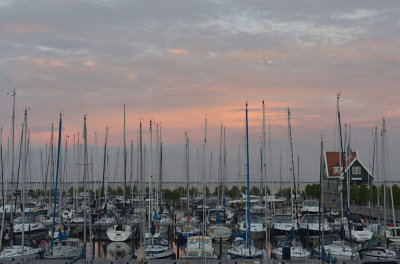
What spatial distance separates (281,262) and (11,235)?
2307 centimetres

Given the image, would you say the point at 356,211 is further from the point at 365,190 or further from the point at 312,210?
the point at 312,210

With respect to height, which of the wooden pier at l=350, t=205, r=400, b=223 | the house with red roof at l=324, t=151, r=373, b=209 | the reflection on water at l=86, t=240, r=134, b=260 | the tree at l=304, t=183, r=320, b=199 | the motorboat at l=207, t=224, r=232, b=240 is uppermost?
the house with red roof at l=324, t=151, r=373, b=209

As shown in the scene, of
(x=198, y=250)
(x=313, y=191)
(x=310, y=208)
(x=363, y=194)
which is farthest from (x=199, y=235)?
(x=313, y=191)

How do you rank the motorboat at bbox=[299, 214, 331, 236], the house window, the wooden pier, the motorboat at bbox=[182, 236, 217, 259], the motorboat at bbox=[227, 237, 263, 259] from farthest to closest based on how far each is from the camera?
the house window, the wooden pier, the motorboat at bbox=[299, 214, 331, 236], the motorboat at bbox=[227, 237, 263, 259], the motorboat at bbox=[182, 236, 217, 259]

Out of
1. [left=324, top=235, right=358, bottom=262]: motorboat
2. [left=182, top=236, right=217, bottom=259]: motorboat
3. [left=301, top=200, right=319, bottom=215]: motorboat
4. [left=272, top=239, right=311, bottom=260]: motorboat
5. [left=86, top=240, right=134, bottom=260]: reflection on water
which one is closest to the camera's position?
[left=272, top=239, right=311, bottom=260]: motorboat

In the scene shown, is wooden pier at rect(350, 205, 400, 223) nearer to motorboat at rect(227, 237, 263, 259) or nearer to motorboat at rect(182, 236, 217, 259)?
motorboat at rect(227, 237, 263, 259)

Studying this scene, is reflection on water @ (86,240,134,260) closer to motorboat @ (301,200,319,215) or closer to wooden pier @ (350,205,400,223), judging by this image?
motorboat @ (301,200,319,215)

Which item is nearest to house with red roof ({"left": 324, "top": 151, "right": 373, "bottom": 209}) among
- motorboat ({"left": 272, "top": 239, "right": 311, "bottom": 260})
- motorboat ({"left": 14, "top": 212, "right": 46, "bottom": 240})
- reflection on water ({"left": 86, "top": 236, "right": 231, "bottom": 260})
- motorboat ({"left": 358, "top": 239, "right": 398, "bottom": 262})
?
reflection on water ({"left": 86, "top": 236, "right": 231, "bottom": 260})

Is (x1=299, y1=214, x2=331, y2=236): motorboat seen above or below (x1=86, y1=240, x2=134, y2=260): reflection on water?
above

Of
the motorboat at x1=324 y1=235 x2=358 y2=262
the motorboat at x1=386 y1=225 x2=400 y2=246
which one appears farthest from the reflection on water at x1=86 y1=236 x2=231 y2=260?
the motorboat at x1=386 y1=225 x2=400 y2=246

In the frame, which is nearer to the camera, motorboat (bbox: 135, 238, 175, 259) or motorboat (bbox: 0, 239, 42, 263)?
motorboat (bbox: 0, 239, 42, 263)

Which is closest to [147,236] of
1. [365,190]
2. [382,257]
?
[382,257]

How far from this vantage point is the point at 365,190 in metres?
62.8

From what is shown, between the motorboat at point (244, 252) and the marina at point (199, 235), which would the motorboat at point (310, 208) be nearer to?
the marina at point (199, 235)
